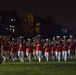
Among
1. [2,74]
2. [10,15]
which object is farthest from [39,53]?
[10,15]

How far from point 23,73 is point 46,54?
11.9 metres

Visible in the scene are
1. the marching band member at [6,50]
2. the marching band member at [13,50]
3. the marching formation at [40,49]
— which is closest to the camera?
the marching formation at [40,49]

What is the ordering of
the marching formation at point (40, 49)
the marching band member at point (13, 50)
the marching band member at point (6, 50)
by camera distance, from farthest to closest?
the marching band member at point (13, 50) → the marching band member at point (6, 50) → the marching formation at point (40, 49)

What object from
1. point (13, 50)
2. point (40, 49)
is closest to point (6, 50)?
point (13, 50)

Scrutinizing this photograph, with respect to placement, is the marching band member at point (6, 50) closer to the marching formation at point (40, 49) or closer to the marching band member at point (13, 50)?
the marching formation at point (40, 49)

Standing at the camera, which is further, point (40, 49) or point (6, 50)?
point (6, 50)

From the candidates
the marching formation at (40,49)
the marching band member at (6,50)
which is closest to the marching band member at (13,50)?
the marching formation at (40,49)

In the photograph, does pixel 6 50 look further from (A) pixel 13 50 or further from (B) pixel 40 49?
(B) pixel 40 49

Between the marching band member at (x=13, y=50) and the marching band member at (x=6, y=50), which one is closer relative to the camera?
the marching band member at (x=6, y=50)

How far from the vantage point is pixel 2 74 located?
18.9 m

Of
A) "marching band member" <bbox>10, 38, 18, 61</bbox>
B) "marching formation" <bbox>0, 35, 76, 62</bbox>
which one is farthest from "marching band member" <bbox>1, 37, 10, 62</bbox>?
"marching band member" <bbox>10, 38, 18, 61</bbox>

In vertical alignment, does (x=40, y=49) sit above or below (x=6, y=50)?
above

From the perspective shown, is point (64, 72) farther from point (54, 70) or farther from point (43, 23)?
point (43, 23)

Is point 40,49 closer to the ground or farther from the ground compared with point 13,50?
farther from the ground
